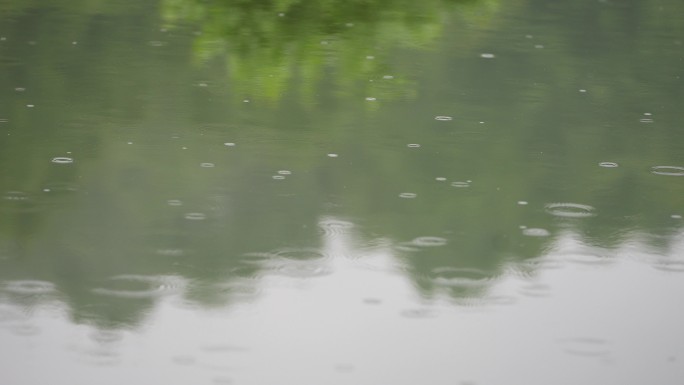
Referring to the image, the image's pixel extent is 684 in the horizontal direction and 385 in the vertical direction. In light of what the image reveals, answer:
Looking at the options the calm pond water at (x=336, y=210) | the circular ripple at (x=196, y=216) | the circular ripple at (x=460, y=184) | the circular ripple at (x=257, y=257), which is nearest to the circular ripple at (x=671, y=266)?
the calm pond water at (x=336, y=210)

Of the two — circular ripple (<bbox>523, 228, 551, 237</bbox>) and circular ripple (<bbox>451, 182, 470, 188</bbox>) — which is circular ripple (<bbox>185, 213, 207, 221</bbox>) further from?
circular ripple (<bbox>523, 228, 551, 237</bbox>)

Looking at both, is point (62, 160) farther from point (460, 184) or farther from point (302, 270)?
point (460, 184)

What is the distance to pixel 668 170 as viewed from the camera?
18.1ft

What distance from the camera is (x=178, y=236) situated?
14.6 feet

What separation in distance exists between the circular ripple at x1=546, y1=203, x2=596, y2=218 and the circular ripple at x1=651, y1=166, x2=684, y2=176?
0.76 meters

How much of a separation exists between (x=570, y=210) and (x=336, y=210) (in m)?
1.15

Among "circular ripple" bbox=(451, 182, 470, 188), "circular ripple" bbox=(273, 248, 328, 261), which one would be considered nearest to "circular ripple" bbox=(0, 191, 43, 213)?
"circular ripple" bbox=(273, 248, 328, 261)

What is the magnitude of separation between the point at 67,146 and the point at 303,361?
255 centimetres

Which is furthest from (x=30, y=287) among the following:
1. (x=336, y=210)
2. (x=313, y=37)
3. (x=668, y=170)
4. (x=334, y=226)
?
(x=313, y=37)

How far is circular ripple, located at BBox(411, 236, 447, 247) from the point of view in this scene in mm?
4457

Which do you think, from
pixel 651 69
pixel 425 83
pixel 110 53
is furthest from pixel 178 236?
pixel 651 69

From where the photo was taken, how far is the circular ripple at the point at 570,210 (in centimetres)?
483

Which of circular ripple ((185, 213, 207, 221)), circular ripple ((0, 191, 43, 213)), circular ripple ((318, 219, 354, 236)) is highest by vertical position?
circular ripple ((0, 191, 43, 213))

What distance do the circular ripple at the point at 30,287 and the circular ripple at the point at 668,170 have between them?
3.27 metres
